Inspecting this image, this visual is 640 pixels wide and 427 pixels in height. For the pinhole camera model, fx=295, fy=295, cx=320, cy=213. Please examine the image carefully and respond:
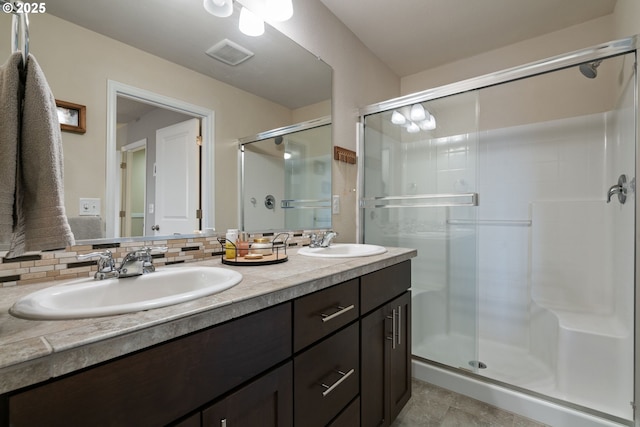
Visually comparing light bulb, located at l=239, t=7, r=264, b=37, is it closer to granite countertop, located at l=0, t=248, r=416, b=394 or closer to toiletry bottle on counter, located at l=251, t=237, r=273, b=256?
toiletry bottle on counter, located at l=251, t=237, r=273, b=256

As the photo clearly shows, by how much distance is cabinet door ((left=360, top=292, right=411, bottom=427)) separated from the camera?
1.14 meters

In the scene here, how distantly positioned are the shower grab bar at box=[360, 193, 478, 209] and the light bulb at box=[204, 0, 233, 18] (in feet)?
4.56

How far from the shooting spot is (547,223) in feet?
7.08

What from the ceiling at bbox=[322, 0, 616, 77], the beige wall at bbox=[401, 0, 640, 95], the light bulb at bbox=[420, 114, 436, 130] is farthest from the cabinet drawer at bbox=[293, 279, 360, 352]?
the beige wall at bbox=[401, 0, 640, 95]

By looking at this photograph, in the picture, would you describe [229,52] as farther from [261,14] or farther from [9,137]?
[9,137]

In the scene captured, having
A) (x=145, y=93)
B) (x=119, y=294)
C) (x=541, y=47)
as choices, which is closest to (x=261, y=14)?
(x=145, y=93)

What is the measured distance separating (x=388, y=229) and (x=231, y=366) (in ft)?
5.70

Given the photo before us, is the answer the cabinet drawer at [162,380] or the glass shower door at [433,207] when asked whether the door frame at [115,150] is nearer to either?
the cabinet drawer at [162,380]

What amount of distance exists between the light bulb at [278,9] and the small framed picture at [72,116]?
0.98m


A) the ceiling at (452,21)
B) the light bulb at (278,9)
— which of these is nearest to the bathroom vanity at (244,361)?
the light bulb at (278,9)

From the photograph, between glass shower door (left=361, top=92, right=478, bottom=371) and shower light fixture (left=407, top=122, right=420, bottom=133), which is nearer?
glass shower door (left=361, top=92, right=478, bottom=371)

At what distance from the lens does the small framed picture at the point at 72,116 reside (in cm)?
88

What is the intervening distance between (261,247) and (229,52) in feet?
2.96

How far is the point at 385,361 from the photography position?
4.12ft
